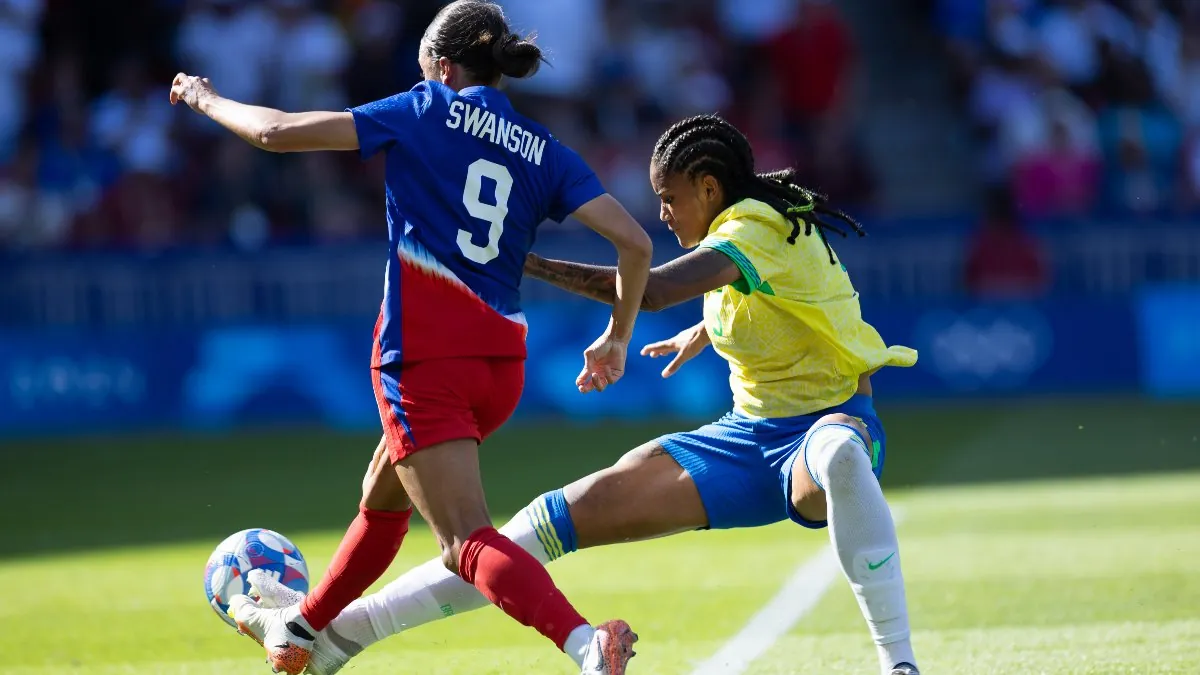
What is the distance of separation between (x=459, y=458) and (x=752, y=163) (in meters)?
1.44

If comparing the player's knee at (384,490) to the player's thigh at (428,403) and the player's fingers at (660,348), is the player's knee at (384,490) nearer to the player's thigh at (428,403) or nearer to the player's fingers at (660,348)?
the player's thigh at (428,403)

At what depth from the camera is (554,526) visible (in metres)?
5.15

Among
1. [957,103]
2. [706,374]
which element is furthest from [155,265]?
[957,103]

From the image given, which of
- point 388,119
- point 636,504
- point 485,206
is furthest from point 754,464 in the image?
point 388,119

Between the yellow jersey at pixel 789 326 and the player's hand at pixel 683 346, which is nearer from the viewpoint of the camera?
the yellow jersey at pixel 789 326

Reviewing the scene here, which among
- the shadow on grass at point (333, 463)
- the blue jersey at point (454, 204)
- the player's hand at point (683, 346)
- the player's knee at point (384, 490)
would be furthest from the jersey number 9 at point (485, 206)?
the shadow on grass at point (333, 463)

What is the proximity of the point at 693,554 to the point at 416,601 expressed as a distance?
3.24 m

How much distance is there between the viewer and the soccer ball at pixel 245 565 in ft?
18.2

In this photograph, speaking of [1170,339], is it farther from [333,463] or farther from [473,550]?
[473,550]

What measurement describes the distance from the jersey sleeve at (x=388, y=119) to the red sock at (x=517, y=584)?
1.11 metres

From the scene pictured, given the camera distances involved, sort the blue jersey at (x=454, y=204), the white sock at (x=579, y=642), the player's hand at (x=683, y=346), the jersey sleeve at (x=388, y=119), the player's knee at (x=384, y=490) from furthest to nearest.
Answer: the player's hand at (x=683, y=346) → the player's knee at (x=384, y=490) → the blue jersey at (x=454, y=204) → the jersey sleeve at (x=388, y=119) → the white sock at (x=579, y=642)

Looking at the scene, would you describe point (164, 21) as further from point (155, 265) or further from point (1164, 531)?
point (1164, 531)

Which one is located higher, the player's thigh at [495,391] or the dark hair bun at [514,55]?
the dark hair bun at [514,55]

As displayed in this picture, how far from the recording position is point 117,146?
1594 centimetres
